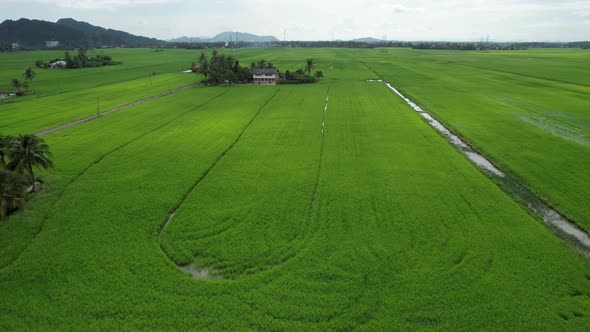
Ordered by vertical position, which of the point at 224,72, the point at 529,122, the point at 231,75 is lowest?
the point at 529,122

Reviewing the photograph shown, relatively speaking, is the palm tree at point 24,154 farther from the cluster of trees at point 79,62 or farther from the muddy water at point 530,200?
the cluster of trees at point 79,62

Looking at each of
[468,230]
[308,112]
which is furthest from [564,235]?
[308,112]

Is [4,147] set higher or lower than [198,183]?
higher

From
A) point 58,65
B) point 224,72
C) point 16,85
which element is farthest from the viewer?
point 58,65

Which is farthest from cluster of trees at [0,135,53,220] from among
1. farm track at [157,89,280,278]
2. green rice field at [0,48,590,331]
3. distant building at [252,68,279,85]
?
distant building at [252,68,279,85]

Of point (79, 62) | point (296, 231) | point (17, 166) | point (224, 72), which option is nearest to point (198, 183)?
point (296, 231)

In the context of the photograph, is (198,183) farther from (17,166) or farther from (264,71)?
(264,71)
